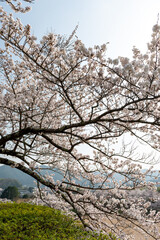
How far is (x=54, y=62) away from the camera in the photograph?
3.35 metres

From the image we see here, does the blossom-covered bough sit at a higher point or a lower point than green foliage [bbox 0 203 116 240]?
higher

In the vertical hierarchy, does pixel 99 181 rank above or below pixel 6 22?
below

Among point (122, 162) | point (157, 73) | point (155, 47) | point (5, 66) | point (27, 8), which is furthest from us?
point (5, 66)

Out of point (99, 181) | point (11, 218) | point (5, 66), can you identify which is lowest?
point (11, 218)

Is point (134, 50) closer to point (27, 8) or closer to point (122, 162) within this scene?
point (27, 8)

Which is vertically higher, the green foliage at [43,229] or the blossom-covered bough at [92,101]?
the blossom-covered bough at [92,101]

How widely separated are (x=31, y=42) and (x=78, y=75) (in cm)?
127

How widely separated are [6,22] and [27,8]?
509 millimetres

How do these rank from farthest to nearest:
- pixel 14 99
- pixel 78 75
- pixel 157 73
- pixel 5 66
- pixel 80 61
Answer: pixel 5 66, pixel 14 99, pixel 78 75, pixel 80 61, pixel 157 73

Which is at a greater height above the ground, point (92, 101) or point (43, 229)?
point (92, 101)

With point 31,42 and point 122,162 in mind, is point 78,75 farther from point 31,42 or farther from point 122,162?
point 122,162

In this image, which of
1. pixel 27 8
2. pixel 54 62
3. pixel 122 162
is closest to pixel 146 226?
pixel 122 162

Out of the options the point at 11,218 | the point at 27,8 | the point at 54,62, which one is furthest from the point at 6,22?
the point at 11,218

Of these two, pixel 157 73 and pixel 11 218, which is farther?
pixel 11 218
